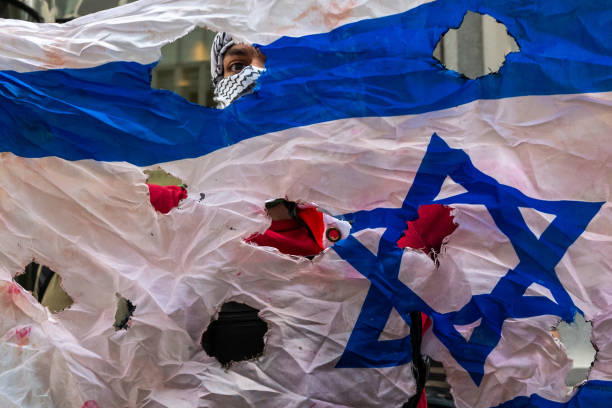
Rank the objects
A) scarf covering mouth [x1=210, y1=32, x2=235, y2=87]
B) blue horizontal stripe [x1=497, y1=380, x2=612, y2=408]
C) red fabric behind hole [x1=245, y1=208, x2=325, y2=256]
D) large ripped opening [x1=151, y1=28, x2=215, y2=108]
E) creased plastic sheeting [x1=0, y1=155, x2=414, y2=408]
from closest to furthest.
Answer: blue horizontal stripe [x1=497, y1=380, x2=612, y2=408] → creased plastic sheeting [x1=0, y1=155, x2=414, y2=408] → red fabric behind hole [x1=245, y1=208, x2=325, y2=256] → scarf covering mouth [x1=210, y1=32, x2=235, y2=87] → large ripped opening [x1=151, y1=28, x2=215, y2=108]

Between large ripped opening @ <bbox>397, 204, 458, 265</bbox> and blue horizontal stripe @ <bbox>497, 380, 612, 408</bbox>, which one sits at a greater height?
large ripped opening @ <bbox>397, 204, 458, 265</bbox>

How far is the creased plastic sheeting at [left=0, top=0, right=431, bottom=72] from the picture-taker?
4.08 feet

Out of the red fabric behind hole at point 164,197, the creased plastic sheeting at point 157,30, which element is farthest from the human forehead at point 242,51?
the red fabric behind hole at point 164,197

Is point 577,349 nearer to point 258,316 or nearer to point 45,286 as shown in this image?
point 258,316

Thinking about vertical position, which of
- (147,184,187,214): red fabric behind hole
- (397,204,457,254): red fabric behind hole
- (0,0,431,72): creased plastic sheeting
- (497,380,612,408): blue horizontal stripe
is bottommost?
(497,380,612,408): blue horizontal stripe

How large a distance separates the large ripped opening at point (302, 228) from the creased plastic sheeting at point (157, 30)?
370 mm

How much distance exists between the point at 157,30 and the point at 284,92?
29 cm

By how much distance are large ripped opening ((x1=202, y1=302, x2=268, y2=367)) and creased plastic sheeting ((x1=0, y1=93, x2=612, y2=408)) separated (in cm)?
2

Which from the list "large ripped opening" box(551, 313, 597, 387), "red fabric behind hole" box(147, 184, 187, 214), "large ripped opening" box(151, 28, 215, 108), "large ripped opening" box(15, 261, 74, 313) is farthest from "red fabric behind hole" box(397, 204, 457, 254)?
"large ripped opening" box(151, 28, 215, 108)

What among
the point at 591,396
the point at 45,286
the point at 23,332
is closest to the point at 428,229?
the point at 591,396

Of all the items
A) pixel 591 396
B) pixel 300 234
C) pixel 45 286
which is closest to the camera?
pixel 591 396

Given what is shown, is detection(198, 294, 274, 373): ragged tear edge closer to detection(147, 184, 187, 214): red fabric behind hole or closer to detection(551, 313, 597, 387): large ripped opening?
detection(147, 184, 187, 214): red fabric behind hole

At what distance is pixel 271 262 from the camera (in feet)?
3.94

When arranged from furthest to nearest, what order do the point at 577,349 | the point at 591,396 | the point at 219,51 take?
the point at 577,349
the point at 219,51
the point at 591,396
